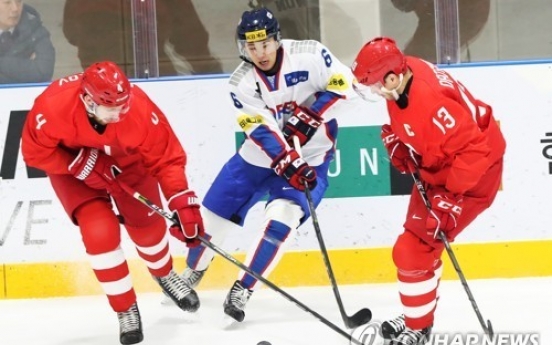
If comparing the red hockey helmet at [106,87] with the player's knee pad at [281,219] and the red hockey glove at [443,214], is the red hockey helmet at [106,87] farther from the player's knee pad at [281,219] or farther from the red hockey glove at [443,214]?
the red hockey glove at [443,214]

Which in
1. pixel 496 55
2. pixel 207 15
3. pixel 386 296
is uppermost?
pixel 207 15

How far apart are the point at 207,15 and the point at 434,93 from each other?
6.62ft

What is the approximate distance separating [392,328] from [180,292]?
0.93 m

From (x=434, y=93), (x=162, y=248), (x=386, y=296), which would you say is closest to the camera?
(x=434, y=93)

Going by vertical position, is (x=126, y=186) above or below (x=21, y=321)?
above

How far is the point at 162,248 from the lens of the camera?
415 centimetres

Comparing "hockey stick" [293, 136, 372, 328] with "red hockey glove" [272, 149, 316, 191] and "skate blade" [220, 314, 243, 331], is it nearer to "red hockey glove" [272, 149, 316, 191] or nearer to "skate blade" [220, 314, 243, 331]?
"red hockey glove" [272, 149, 316, 191]

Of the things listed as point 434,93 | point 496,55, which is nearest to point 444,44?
point 496,55

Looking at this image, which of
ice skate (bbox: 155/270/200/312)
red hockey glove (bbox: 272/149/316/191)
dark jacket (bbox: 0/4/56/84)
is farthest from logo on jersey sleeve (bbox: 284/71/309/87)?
dark jacket (bbox: 0/4/56/84)

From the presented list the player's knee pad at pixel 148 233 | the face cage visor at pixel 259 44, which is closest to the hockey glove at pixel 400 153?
the face cage visor at pixel 259 44

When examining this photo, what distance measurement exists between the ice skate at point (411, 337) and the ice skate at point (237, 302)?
0.75 m

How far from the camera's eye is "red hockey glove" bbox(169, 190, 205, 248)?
12.2ft

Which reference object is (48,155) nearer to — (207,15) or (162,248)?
(162,248)

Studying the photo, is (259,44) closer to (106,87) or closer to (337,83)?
(337,83)
